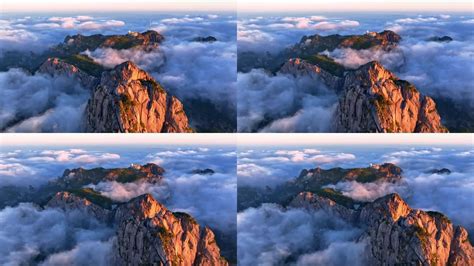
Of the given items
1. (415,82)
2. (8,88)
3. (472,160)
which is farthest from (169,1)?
(472,160)

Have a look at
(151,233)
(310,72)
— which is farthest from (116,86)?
(310,72)

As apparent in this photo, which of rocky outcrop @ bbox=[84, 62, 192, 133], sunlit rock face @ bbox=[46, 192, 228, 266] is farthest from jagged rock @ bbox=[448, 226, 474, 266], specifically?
rocky outcrop @ bbox=[84, 62, 192, 133]

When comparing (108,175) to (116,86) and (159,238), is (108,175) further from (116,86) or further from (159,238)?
(116,86)

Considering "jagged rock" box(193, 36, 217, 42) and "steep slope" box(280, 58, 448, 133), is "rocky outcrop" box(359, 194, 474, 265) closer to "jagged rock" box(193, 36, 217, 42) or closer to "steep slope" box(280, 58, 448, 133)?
"steep slope" box(280, 58, 448, 133)

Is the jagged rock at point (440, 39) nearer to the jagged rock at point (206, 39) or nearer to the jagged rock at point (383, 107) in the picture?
the jagged rock at point (383, 107)

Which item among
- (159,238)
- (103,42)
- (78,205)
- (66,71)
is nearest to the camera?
(159,238)
